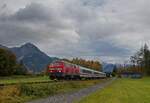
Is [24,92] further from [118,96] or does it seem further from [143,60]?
[143,60]

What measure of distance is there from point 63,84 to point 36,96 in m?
13.0

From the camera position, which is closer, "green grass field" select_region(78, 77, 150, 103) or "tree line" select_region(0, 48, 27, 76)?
"green grass field" select_region(78, 77, 150, 103)

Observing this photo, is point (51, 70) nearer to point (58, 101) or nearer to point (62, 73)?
point (62, 73)

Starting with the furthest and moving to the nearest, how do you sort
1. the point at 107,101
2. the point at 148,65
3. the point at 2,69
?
the point at 148,65 → the point at 2,69 → the point at 107,101

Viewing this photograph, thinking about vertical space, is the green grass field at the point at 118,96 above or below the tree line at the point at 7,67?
below

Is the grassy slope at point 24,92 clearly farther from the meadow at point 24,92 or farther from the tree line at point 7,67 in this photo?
the tree line at point 7,67

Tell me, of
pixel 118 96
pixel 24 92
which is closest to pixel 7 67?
pixel 118 96

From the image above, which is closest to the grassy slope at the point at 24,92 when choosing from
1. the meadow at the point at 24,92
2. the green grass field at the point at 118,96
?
the meadow at the point at 24,92

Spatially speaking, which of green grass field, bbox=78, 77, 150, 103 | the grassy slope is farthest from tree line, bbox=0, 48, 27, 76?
the grassy slope

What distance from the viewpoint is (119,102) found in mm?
30891

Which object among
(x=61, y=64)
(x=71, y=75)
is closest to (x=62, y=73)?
(x=61, y=64)

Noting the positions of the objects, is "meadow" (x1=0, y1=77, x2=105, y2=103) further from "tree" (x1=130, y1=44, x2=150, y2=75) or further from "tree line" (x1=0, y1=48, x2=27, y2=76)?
"tree" (x1=130, y1=44, x2=150, y2=75)

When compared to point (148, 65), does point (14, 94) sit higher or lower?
lower

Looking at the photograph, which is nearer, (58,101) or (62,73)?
(58,101)
